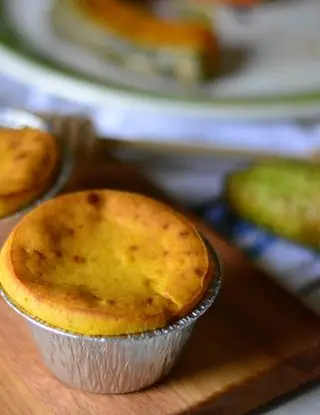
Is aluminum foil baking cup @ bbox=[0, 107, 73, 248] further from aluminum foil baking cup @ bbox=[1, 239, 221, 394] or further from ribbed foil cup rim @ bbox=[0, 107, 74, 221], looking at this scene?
aluminum foil baking cup @ bbox=[1, 239, 221, 394]

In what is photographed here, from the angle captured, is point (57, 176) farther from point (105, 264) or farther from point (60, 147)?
point (105, 264)

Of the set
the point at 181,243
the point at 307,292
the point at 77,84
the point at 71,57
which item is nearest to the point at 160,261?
the point at 181,243

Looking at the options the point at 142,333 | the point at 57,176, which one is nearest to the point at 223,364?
the point at 142,333

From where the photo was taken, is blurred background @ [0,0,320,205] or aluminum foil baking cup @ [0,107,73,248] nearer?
aluminum foil baking cup @ [0,107,73,248]

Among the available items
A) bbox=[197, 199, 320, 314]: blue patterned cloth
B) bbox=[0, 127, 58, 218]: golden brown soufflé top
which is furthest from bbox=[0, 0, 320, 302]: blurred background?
bbox=[0, 127, 58, 218]: golden brown soufflé top

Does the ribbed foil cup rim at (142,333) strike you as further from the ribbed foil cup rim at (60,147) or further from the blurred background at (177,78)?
the blurred background at (177,78)

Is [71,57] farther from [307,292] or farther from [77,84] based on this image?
[307,292]

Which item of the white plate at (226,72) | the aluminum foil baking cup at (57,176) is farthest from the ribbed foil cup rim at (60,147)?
the white plate at (226,72)

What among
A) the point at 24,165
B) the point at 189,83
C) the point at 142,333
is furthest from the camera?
the point at 189,83
